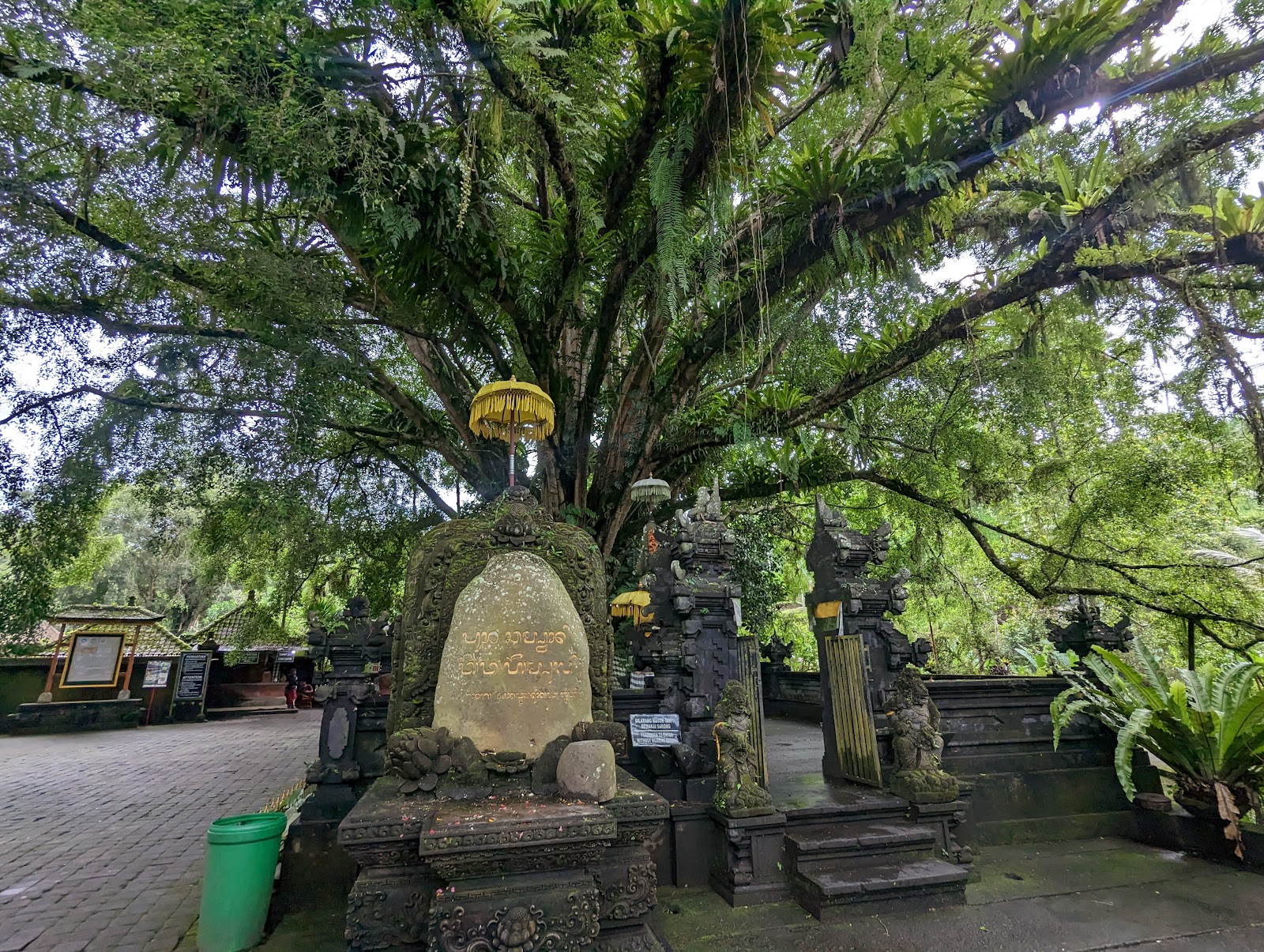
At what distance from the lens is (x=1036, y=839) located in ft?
18.1

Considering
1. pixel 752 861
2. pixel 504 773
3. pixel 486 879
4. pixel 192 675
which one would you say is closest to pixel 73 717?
pixel 192 675

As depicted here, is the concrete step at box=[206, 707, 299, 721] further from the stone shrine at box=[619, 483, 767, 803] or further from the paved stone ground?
the stone shrine at box=[619, 483, 767, 803]

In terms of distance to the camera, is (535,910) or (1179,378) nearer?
(535,910)

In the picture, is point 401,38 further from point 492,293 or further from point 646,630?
point 646,630

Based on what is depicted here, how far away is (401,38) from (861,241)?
4251 millimetres

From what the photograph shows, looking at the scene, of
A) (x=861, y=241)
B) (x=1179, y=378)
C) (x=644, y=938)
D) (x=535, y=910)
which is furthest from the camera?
(x=1179, y=378)

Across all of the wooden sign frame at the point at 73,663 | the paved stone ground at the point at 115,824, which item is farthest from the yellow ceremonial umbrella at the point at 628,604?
the wooden sign frame at the point at 73,663

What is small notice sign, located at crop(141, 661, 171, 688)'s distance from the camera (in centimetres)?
1580

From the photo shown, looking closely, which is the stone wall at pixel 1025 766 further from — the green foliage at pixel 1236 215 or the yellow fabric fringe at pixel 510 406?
the yellow fabric fringe at pixel 510 406

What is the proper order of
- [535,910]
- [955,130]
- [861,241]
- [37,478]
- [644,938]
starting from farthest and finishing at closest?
[37,478], [861,241], [955,130], [644,938], [535,910]

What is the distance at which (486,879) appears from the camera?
2916 millimetres

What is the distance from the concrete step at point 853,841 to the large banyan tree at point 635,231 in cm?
391

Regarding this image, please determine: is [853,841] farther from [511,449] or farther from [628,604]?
[628,604]

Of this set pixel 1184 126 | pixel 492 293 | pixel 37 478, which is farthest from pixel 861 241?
pixel 37 478
